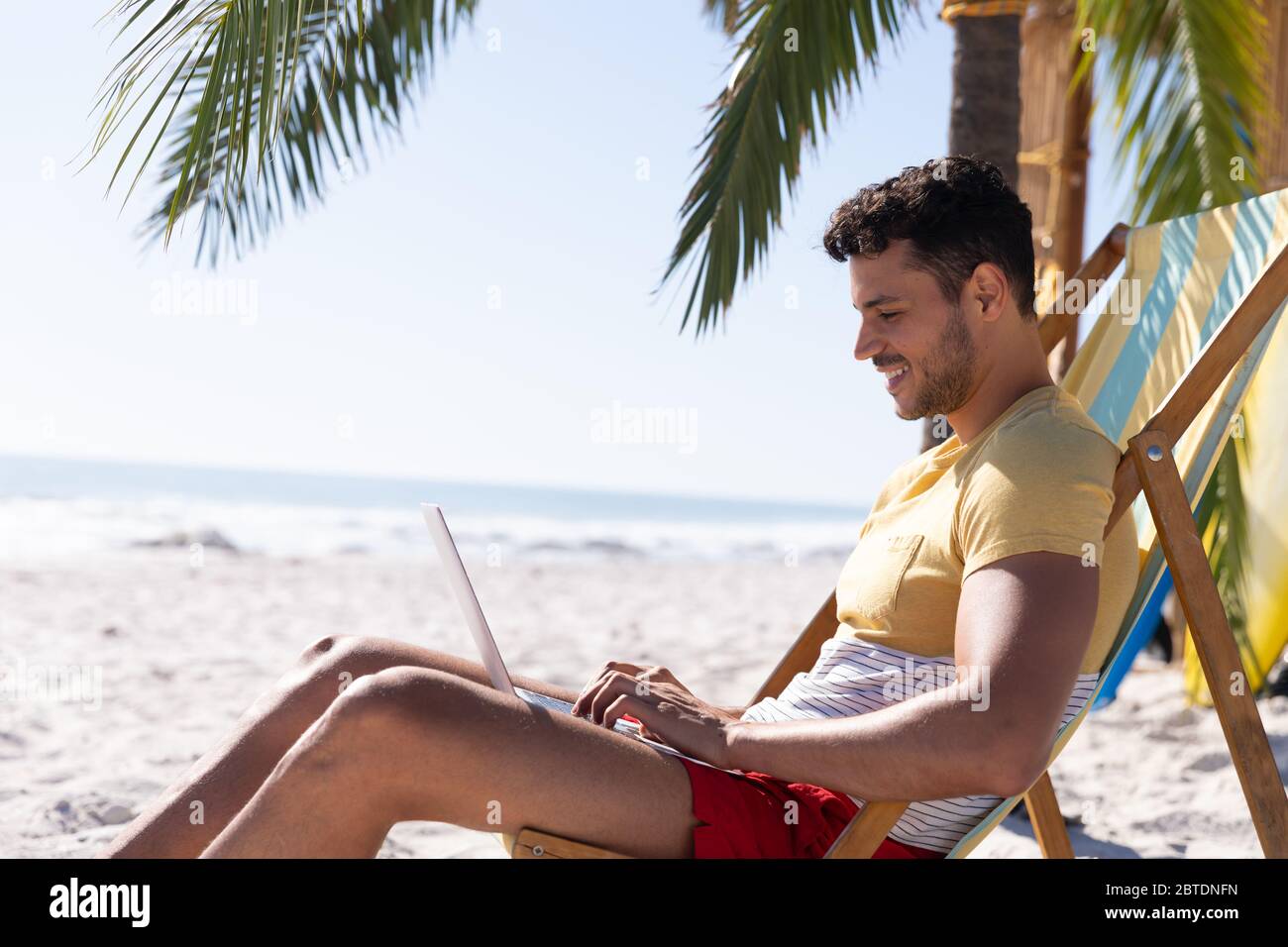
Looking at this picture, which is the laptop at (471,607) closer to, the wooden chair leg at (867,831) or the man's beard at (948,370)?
the wooden chair leg at (867,831)

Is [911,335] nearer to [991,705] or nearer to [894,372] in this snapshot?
[894,372]

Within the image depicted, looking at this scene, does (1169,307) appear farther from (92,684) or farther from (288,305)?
(288,305)

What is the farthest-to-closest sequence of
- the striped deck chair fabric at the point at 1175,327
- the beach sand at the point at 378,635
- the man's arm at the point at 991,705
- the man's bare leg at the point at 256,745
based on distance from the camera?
the beach sand at the point at 378,635, the striped deck chair fabric at the point at 1175,327, the man's bare leg at the point at 256,745, the man's arm at the point at 991,705

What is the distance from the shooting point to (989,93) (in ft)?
11.8

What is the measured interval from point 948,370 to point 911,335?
84 mm

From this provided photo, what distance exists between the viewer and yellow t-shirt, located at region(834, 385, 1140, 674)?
1491 mm

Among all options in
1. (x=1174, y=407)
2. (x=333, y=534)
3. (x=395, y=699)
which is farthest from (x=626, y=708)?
(x=333, y=534)

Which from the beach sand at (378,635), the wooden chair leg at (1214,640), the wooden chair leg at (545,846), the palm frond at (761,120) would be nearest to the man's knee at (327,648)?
the wooden chair leg at (545,846)

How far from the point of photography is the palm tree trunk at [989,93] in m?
3.59

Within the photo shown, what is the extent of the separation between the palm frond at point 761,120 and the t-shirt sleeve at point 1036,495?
76.4 inches

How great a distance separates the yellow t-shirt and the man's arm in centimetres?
5

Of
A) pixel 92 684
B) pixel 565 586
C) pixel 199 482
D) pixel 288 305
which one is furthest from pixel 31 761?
pixel 288 305

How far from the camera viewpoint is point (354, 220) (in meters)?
29.0
